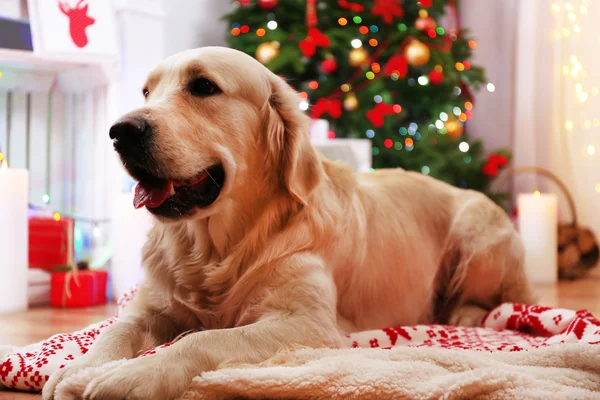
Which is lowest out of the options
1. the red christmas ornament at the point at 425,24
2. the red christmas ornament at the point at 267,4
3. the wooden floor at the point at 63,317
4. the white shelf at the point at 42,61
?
the wooden floor at the point at 63,317

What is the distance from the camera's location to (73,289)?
286 cm

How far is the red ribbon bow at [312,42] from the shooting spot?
404 cm

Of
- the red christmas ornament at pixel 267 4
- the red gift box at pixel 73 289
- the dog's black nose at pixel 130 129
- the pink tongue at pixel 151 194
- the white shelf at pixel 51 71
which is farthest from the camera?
the red christmas ornament at pixel 267 4

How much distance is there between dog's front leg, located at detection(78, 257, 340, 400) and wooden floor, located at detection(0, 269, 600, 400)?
0.35 meters

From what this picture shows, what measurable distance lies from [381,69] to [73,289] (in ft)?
8.61

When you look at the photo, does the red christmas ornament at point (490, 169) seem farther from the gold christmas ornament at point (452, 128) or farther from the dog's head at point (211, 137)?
the dog's head at point (211, 137)

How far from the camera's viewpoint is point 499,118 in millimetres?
5285

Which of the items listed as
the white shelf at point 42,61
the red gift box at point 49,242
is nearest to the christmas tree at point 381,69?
the white shelf at point 42,61

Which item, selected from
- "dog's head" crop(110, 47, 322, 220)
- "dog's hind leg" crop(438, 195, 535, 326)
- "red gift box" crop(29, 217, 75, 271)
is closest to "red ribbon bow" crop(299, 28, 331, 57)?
"red gift box" crop(29, 217, 75, 271)

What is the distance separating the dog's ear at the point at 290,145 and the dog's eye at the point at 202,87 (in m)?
0.17

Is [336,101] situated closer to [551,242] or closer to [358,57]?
[358,57]

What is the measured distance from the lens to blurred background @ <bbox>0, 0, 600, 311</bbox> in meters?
3.02

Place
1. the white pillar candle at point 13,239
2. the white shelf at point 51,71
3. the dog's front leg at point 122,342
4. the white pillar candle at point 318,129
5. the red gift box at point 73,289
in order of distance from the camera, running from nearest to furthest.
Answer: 1. the dog's front leg at point 122,342
2. the white pillar candle at point 13,239
3. the red gift box at point 73,289
4. the white shelf at point 51,71
5. the white pillar candle at point 318,129

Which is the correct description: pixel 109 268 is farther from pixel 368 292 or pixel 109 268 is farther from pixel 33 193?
pixel 368 292
